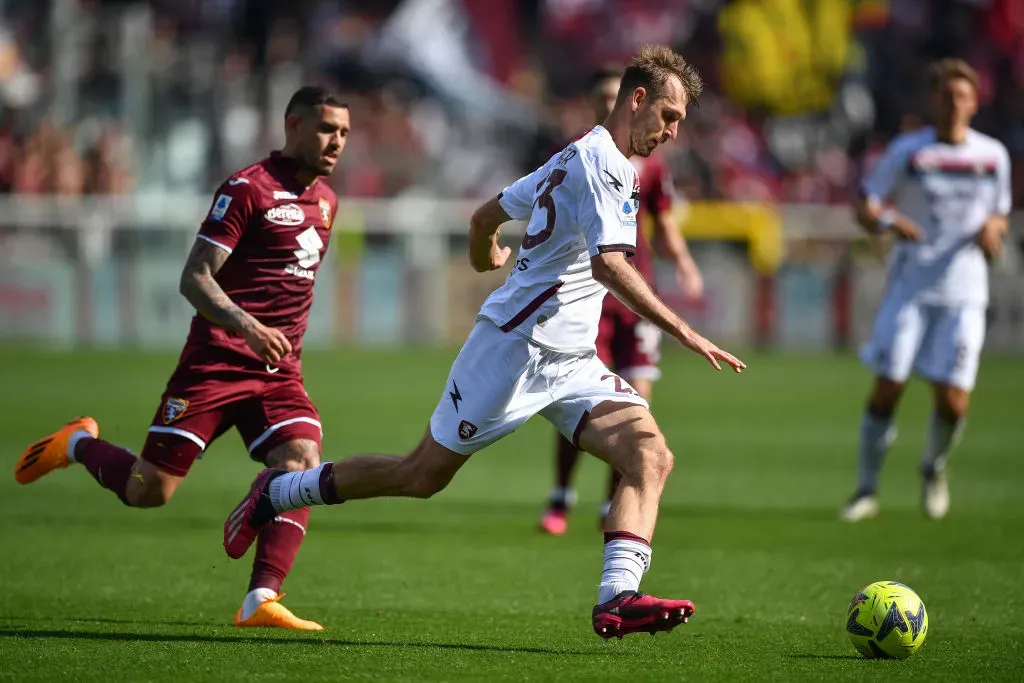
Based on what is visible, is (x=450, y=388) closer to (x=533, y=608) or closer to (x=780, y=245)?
(x=533, y=608)

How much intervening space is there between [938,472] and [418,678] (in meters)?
6.57

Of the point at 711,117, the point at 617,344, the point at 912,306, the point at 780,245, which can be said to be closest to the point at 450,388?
the point at 617,344

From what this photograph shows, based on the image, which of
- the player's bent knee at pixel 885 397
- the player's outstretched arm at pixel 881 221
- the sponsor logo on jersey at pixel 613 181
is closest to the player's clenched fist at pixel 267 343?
the sponsor logo on jersey at pixel 613 181

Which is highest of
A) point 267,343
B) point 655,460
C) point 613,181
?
point 613,181

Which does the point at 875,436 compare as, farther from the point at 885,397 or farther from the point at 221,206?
the point at 221,206

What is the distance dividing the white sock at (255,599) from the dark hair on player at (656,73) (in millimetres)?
2730

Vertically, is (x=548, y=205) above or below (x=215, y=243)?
above

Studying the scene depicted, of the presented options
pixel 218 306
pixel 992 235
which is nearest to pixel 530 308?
pixel 218 306

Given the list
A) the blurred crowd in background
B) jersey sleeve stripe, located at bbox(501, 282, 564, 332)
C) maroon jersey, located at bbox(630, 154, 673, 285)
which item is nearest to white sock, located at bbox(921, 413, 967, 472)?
maroon jersey, located at bbox(630, 154, 673, 285)

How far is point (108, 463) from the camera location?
7758 millimetres

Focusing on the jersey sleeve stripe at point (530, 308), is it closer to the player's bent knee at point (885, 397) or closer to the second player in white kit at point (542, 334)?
the second player in white kit at point (542, 334)

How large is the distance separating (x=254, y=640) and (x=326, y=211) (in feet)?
7.03

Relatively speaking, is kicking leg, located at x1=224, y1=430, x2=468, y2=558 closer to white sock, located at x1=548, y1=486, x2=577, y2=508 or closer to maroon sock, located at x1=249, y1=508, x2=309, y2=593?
maroon sock, located at x1=249, y1=508, x2=309, y2=593

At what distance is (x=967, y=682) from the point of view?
6.05 m
